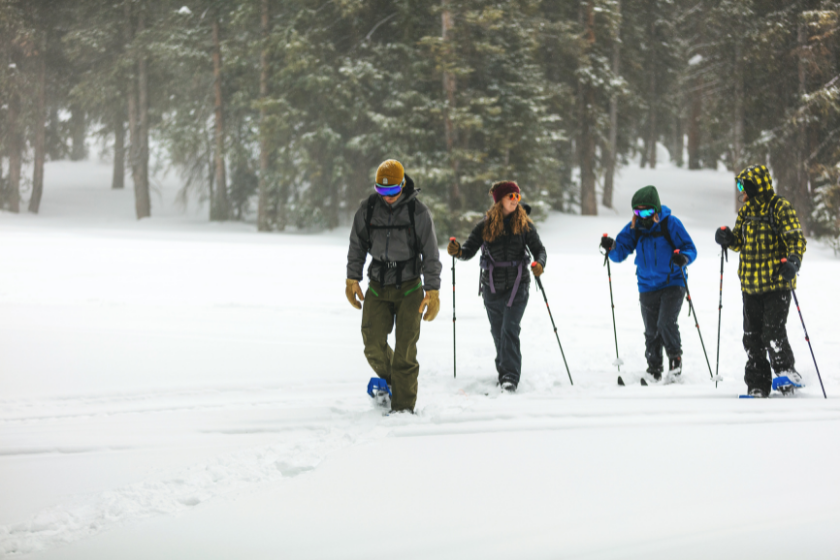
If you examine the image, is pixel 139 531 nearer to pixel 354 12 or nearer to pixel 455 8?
pixel 455 8

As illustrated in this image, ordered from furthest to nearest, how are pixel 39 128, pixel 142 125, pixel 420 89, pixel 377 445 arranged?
pixel 39 128, pixel 142 125, pixel 420 89, pixel 377 445

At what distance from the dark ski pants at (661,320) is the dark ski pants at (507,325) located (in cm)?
124

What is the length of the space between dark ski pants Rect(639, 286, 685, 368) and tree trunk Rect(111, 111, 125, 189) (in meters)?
29.0

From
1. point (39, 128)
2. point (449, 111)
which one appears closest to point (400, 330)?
point (449, 111)

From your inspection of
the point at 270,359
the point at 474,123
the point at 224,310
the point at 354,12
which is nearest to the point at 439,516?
the point at 270,359

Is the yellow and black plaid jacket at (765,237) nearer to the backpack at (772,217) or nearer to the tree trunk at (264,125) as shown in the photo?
the backpack at (772,217)

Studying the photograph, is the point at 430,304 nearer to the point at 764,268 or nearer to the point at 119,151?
the point at 764,268

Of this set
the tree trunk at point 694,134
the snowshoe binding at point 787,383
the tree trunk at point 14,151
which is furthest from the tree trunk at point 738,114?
the tree trunk at point 14,151

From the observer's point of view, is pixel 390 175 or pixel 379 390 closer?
pixel 390 175

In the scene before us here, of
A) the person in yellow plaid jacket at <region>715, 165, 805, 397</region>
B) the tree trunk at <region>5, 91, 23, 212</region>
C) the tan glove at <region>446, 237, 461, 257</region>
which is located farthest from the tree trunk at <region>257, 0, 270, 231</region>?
the person in yellow plaid jacket at <region>715, 165, 805, 397</region>

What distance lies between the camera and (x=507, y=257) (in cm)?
569

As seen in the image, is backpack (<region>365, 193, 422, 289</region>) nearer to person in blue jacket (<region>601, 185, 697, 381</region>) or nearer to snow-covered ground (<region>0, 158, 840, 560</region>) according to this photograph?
snow-covered ground (<region>0, 158, 840, 560</region>)

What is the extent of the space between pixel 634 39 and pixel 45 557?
27243mm

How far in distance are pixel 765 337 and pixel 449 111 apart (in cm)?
1519
